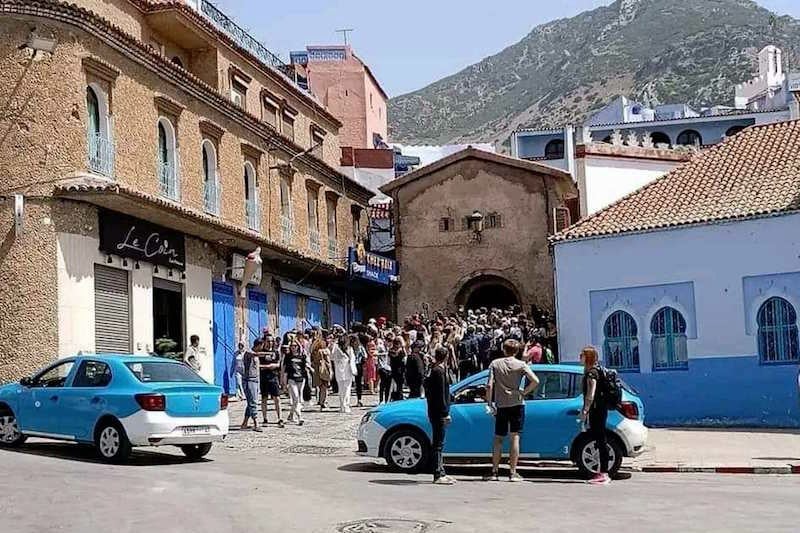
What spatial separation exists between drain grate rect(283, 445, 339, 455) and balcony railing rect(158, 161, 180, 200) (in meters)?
8.98

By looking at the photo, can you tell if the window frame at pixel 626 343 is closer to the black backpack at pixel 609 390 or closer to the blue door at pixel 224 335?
the black backpack at pixel 609 390

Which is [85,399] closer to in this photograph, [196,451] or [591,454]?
[196,451]

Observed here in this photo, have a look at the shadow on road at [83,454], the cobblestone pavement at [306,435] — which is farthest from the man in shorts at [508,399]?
the shadow on road at [83,454]

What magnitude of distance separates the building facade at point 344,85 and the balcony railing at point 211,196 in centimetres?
2701

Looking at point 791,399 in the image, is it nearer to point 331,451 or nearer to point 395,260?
point 331,451

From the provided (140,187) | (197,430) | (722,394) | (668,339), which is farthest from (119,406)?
(722,394)

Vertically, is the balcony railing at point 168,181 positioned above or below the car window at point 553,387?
above

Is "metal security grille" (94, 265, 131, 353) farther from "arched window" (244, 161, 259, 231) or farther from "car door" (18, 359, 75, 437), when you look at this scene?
"arched window" (244, 161, 259, 231)

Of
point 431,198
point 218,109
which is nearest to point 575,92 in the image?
point 431,198

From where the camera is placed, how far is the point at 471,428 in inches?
595

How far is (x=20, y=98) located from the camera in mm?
21500

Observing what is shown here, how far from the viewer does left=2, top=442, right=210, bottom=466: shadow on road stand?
1602 centimetres

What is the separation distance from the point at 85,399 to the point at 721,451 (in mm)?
10249

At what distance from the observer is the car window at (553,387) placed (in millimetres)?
15000
